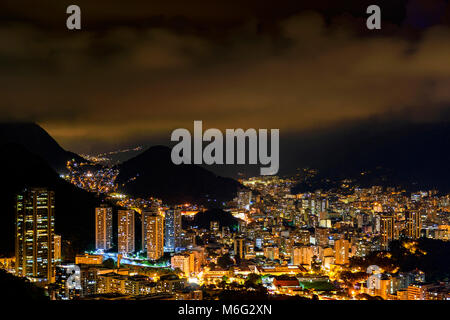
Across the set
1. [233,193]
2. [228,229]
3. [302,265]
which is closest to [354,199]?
[233,193]

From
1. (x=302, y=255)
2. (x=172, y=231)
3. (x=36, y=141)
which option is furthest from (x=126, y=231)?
(x=36, y=141)

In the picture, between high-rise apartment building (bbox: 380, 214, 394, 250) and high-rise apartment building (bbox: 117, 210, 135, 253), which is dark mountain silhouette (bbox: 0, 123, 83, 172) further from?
high-rise apartment building (bbox: 380, 214, 394, 250)

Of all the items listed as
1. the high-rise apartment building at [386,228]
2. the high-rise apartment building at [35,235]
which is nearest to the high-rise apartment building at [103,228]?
the high-rise apartment building at [35,235]

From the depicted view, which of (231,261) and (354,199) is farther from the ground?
(354,199)

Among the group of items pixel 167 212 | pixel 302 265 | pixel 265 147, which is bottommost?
pixel 302 265

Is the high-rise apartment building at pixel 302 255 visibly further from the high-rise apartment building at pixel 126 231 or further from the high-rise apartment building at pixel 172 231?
the high-rise apartment building at pixel 126 231

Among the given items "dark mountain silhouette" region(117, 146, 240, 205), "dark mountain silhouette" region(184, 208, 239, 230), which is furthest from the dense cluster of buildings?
"dark mountain silhouette" region(117, 146, 240, 205)
